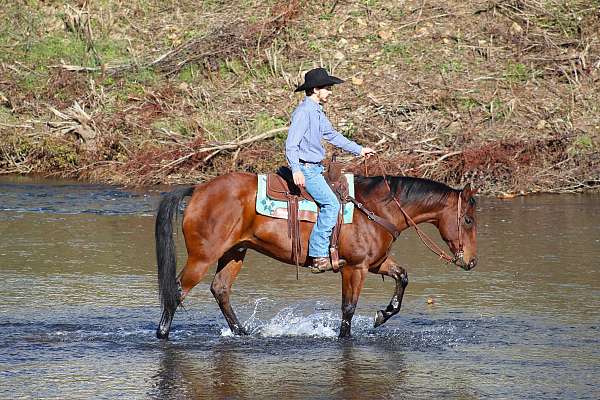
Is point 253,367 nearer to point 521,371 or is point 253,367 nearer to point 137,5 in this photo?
point 521,371

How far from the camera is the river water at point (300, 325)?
26.0ft

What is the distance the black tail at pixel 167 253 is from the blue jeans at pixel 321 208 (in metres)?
1.09

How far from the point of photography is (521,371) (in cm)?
830

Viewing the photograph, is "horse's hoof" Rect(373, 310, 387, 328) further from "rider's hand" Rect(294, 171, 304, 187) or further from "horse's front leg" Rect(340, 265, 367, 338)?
"rider's hand" Rect(294, 171, 304, 187)

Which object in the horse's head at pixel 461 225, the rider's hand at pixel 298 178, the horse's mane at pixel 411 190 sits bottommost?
the horse's head at pixel 461 225

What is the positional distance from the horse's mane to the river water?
1.15 meters

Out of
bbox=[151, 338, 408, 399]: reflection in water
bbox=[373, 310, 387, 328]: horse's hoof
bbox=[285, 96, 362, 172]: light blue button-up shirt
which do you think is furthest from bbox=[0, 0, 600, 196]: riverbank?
bbox=[151, 338, 408, 399]: reflection in water

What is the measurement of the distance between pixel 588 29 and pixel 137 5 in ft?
33.3

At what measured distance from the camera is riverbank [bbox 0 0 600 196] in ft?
60.7

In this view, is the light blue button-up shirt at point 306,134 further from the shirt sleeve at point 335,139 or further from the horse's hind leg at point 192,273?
the horse's hind leg at point 192,273

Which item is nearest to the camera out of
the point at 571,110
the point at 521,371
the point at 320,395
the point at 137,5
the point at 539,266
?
the point at 320,395

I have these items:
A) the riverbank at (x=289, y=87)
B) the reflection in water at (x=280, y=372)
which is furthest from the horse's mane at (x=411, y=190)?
the riverbank at (x=289, y=87)

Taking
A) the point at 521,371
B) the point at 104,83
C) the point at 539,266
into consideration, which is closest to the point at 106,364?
the point at 521,371

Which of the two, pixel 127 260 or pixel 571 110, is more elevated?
pixel 571 110
